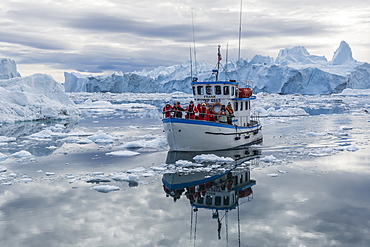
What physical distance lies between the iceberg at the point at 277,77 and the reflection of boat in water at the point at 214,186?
47.6m

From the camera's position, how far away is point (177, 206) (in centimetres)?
838

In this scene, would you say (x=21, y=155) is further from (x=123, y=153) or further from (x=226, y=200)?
(x=226, y=200)

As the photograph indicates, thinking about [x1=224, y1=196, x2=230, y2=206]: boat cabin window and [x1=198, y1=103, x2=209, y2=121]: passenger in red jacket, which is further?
[x1=198, y1=103, x2=209, y2=121]: passenger in red jacket

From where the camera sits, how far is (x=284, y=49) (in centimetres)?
10012

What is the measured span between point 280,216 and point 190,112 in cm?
665

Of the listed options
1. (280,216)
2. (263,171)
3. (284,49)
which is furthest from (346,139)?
(284,49)

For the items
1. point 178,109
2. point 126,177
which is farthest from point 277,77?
point 126,177

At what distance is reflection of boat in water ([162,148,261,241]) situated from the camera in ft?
28.0

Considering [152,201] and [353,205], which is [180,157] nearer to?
[152,201]

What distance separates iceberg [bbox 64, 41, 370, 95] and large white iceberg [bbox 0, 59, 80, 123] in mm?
33004

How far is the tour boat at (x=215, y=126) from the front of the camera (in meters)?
13.8

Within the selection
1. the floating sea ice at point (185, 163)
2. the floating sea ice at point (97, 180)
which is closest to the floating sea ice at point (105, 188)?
the floating sea ice at point (97, 180)

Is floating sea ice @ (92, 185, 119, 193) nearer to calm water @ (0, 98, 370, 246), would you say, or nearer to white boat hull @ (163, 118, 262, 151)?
calm water @ (0, 98, 370, 246)

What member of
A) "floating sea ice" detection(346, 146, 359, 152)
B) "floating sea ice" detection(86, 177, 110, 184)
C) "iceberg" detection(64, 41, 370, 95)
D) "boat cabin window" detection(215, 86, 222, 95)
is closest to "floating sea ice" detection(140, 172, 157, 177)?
"floating sea ice" detection(86, 177, 110, 184)
